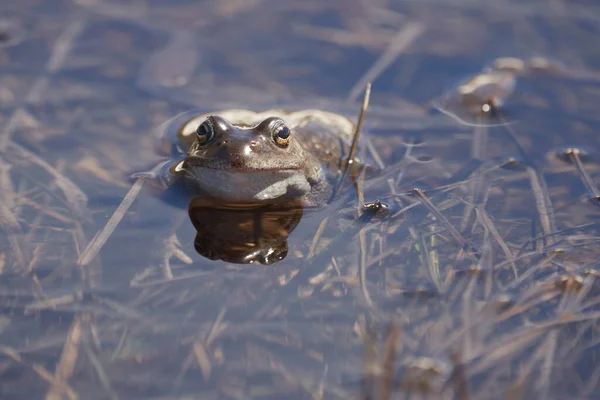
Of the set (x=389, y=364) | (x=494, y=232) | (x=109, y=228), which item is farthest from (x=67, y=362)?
(x=494, y=232)

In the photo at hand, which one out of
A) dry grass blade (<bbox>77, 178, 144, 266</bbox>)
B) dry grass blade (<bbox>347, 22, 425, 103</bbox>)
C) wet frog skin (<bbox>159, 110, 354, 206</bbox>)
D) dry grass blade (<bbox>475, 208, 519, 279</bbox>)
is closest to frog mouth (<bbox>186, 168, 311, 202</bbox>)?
wet frog skin (<bbox>159, 110, 354, 206</bbox>)

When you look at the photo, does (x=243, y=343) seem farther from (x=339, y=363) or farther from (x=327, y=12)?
(x=327, y=12)

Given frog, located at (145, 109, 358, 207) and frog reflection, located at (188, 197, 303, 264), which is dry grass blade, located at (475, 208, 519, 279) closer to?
frog, located at (145, 109, 358, 207)

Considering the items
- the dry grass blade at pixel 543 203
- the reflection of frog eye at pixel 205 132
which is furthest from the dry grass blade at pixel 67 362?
the dry grass blade at pixel 543 203

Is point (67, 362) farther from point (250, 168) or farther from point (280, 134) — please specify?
point (280, 134)

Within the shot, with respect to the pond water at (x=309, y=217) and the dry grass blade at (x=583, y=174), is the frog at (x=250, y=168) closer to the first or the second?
the pond water at (x=309, y=217)
